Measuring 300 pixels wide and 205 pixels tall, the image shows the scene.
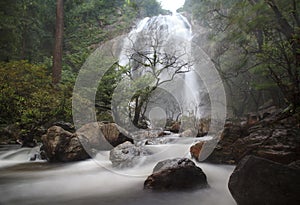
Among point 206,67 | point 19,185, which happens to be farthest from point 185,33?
point 19,185

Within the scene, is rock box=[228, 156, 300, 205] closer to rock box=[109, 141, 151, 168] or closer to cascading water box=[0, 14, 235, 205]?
cascading water box=[0, 14, 235, 205]

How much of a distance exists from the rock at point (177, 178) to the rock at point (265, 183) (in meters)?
0.82

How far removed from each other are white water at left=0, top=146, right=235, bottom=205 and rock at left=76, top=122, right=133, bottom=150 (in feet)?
3.88

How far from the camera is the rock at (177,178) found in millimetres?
3510

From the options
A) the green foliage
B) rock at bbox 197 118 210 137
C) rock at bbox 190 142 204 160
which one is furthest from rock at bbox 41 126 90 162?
rock at bbox 197 118 210 137

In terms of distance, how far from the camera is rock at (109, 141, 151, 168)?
5.20 metres

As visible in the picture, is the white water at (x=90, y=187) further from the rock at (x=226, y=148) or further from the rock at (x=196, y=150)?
the rock at (x=196, y=150)

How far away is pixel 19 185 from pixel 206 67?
12.5 metres

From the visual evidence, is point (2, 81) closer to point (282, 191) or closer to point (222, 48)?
point (282, 191)

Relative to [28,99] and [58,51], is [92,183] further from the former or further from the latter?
[58,51]

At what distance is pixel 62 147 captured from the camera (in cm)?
626

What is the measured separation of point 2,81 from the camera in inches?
314

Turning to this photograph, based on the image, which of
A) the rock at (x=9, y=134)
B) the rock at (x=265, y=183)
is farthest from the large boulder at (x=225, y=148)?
the rock at (x=9, y=134)

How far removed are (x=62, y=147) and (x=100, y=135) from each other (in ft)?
4.04
